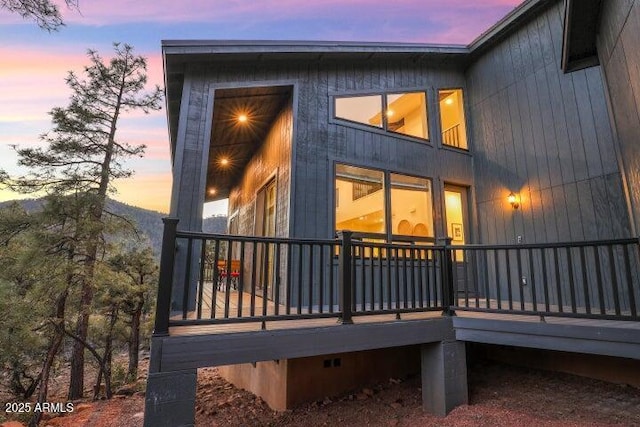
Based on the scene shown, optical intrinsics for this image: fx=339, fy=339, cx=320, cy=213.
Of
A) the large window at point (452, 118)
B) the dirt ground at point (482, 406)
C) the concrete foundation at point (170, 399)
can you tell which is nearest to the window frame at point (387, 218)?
the large window at point (452, 118)

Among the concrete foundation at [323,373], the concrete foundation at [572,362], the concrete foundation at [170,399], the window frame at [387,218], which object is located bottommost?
the concrete foundation at [323,373]

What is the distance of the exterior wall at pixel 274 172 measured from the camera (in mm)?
5859

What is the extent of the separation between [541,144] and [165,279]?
6389 mm

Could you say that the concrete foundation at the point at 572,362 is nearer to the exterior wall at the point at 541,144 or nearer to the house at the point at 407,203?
the house at the point at 407,203

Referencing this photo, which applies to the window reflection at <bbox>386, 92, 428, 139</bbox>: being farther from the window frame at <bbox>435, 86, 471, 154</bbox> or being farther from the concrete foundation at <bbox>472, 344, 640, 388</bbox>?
the concrete foundation at <bbox>472, 344, 640, 388</bbox>

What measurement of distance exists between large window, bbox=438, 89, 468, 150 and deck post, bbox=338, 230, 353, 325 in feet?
15.6

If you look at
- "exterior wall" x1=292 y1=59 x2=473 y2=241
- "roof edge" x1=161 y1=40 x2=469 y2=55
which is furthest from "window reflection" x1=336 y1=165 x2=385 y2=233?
"roof edge" x1=161 y1=40 x2=469 y2=55

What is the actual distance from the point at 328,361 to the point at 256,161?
5.31m

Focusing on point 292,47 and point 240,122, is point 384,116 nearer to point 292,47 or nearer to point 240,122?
point 292,47

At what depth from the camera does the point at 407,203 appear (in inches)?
252

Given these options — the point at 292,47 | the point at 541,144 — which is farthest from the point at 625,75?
the point at 292,47

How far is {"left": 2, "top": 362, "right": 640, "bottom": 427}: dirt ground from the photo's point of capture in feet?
11.8

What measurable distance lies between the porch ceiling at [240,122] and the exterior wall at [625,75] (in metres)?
4.38

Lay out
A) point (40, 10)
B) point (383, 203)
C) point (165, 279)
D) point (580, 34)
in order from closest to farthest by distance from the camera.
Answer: point (40, 10), point (165, 279), point (580, 34), point (383, 203)
